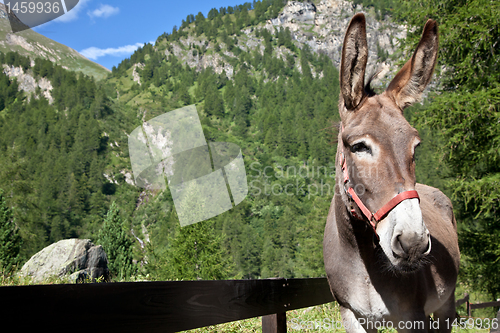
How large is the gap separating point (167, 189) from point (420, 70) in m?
19.6

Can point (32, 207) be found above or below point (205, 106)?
below

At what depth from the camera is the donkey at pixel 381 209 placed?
1.66 metres

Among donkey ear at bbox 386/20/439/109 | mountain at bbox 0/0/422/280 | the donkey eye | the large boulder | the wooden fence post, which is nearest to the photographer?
the donkey eye

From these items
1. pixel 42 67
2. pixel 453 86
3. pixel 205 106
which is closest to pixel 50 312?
pixel 453 86

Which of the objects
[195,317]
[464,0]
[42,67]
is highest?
[42,67]

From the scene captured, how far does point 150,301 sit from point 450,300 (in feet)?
10.3

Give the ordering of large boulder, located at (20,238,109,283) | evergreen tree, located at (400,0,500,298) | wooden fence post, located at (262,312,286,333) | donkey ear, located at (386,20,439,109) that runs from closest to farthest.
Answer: donkey ear, located at (386,20,439,109)
wooden fence post, located at (262,312,286,333)
evergreen tree, located at (400,0,500,298)
large boulder, located at (20,238,109,283)

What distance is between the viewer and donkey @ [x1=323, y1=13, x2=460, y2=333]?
166 cm

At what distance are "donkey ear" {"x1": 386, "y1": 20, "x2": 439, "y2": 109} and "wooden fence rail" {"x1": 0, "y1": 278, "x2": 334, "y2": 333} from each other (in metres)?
1.85

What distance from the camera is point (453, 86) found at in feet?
33.8

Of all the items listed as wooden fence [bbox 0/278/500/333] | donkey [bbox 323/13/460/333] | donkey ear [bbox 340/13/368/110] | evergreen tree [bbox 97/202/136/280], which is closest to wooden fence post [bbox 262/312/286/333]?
wooden fence [bbox 0/278/500/333]

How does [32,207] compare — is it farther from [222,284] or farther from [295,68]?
[295,68]

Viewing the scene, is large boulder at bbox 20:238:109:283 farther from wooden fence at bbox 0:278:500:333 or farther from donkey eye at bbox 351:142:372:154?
donkey eye at bbox 351:142:372:154

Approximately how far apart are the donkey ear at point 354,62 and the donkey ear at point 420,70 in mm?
310
